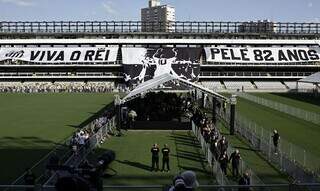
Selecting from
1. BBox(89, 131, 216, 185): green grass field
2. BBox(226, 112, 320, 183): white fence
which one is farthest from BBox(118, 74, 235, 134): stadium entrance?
BBox(226, 112, 320, 183): white fence

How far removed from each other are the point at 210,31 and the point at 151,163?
7927 centimetres

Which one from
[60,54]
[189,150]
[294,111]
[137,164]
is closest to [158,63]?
[60,54]

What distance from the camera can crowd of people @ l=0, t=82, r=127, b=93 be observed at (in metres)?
70.9

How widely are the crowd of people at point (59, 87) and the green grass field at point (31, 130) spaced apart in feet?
73.7

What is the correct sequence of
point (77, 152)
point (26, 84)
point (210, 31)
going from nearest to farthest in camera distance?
point (77, 152) → point (26, 84) → point (210, 31)

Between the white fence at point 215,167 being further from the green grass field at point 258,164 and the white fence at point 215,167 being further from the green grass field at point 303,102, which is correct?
the green grass field at point 303,102

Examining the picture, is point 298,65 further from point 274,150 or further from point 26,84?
point 274,150

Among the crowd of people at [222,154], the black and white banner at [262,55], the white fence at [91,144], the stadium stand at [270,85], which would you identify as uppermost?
the black and white banner at [262,55]

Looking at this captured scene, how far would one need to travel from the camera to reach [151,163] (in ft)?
65.4

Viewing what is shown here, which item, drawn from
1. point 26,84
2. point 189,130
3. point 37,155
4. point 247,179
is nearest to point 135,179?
point 247,179

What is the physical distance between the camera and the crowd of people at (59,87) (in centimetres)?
7094

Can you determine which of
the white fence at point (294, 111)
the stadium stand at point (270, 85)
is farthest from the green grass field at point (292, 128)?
the stadium stand at point (270, 85)

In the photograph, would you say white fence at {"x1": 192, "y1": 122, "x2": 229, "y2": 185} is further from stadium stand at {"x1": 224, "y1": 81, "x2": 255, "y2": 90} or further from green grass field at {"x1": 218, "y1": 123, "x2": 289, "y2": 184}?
stadium stand at {"x1": 224, "y1": 81, "x2": 255, "y2": 90}

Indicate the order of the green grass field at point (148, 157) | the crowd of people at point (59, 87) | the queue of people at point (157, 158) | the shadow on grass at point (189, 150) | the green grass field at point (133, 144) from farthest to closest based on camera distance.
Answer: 1. the crowd of people at point (59, 87)
2. the shadow on grass at point (189, 150)
3. the queue of people at point (157, 158)
4. the green grass field at point (133, 144)
5. the green grass field at point (148, 157)
